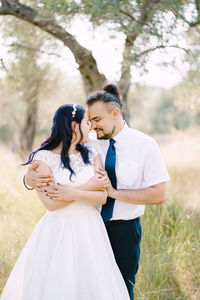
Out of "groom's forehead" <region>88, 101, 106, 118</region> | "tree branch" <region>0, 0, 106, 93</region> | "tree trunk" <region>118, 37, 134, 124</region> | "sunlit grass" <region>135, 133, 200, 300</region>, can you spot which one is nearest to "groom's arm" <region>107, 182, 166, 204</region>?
"groom's forehead" <region>88, 101, 106, 118</region>

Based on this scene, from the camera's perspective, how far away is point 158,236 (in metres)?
4.06

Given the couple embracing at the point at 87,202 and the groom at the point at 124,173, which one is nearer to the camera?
the couple embracing at the point at 87,202

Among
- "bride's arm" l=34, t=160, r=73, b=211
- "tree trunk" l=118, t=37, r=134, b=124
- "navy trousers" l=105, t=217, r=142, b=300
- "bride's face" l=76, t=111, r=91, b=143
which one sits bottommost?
"navy trousers" l=105, t=217, r=142, b=300

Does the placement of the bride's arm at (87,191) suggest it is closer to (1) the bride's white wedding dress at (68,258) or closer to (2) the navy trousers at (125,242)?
(1) the bride's white wedding dress at (68,258)

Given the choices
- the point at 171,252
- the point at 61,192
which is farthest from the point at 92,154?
the point at 171,252

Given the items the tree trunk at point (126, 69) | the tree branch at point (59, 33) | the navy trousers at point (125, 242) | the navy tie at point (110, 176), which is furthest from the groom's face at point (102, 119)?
the tree branch at point (59, 33)

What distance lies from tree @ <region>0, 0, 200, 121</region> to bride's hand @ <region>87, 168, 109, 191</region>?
2051 millimetres

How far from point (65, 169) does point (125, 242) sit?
830 millimetres

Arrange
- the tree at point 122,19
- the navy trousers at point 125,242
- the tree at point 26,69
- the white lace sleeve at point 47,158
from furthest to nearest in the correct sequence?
the tree at point 26,69 → the tree at point 122,19 → the navy trousers at point 125,242 → the white lace sleeve at point 47,158

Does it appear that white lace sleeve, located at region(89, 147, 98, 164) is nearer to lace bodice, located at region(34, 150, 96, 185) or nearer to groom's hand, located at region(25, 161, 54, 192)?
lace bodice, located at region(34, 150, 96, 185)

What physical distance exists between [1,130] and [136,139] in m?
24.0

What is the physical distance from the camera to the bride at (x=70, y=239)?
248 centimetres

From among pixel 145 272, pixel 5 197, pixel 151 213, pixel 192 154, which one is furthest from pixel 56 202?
pixel 192 154

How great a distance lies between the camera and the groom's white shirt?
2.72 m
